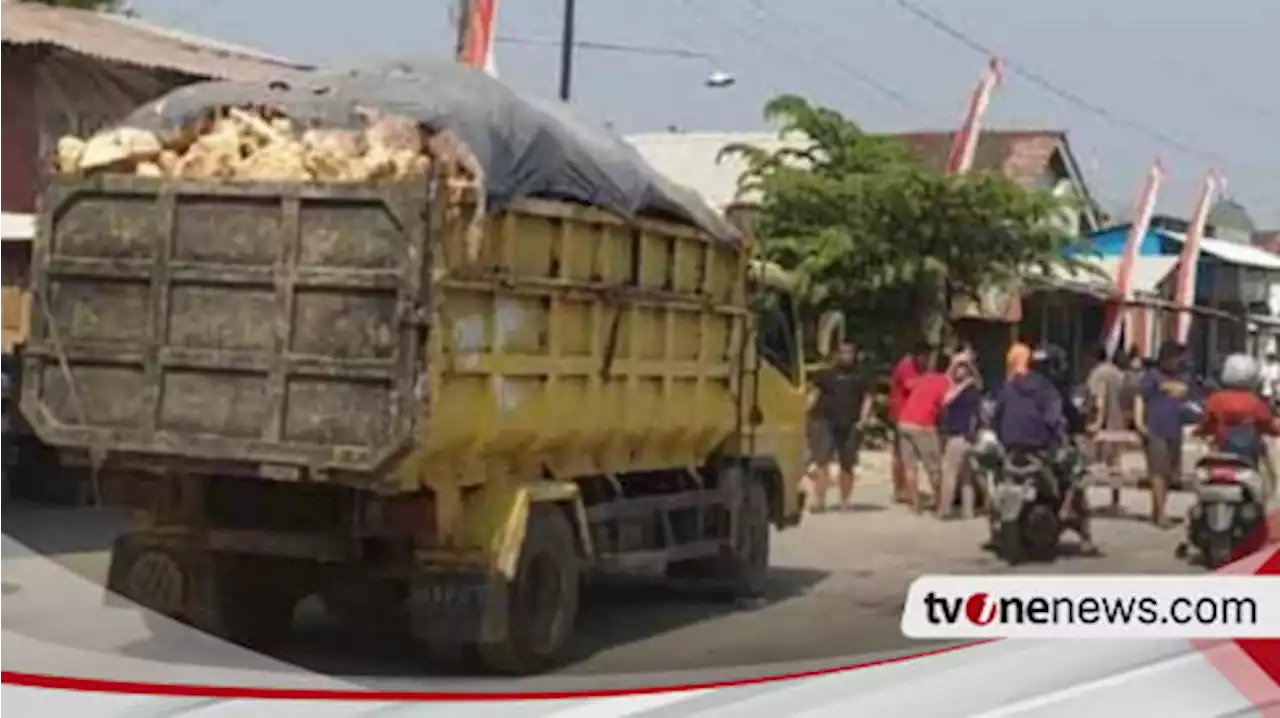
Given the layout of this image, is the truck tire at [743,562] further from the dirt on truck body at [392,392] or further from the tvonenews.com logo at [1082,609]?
the tvonenews.com logo at [1082,609]

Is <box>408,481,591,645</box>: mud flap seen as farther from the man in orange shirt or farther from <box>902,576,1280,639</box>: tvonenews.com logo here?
the man in orange shirt

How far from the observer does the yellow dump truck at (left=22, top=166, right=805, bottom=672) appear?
191 cm

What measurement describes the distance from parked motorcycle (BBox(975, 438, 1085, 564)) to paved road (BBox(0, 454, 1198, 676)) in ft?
0.08

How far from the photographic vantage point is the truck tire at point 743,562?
2041 millimetres

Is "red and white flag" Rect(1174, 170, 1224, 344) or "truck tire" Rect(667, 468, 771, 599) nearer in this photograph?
"red and white flag" Rect(1174, 170, 1224, 344)

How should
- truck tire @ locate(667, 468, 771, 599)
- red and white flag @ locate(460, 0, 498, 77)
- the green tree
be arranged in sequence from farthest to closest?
truck tire @ locate(667, 468, 771, 599) → red and white flag @ locate(460, 0, 498, 77) → the green tree

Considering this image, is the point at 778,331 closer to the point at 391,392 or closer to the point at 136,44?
the point at 391,392

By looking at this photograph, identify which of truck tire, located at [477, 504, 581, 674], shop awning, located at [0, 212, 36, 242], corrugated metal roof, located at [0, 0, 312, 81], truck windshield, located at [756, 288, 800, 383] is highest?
corrugated metal roof, located at [0, 0, 312, 81]

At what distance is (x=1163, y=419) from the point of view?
6.35 feet

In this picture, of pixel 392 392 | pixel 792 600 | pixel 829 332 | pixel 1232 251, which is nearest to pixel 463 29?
pixel 392 392

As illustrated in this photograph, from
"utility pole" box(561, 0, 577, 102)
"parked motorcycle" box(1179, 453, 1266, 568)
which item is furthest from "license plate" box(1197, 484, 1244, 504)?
"utility pole" box(561, 0, 577, 102)

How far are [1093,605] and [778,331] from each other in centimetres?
43

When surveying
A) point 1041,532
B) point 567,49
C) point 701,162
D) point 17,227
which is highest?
point 567,49

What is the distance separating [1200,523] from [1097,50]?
1.65 feet
